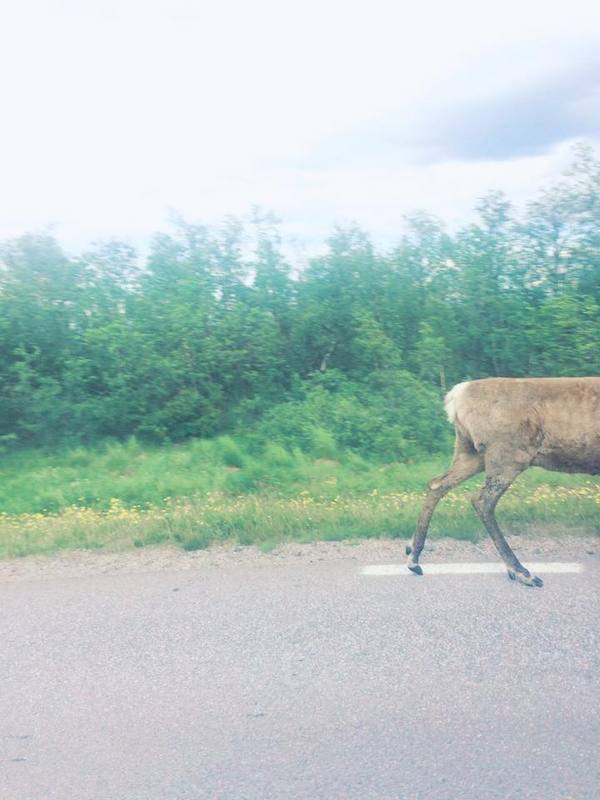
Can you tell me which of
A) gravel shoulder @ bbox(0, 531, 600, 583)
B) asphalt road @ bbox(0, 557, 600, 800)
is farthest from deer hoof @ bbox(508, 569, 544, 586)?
gravel shoulder @ bbox(0, 531, 600, 583)

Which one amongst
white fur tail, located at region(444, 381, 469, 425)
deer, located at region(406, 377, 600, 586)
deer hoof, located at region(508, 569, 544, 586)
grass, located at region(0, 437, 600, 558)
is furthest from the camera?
grass, located at region(0, 437, 600, 558)

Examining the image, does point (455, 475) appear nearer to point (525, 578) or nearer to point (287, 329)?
point (525, 578)

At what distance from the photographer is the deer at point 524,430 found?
544 cm

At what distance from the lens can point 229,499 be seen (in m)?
8.32

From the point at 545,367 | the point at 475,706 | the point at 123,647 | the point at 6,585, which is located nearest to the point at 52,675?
the point at 123,647

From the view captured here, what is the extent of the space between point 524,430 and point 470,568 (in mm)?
1077

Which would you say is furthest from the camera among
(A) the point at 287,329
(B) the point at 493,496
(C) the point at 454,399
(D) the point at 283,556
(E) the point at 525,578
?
(A) the point at 287,329

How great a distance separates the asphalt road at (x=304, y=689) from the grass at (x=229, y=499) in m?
1.09

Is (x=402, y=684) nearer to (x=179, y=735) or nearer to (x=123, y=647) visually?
(x=179, y=735)

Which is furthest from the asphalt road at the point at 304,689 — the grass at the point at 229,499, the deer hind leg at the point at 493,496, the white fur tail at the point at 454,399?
the white fur tail at the point at 454,399

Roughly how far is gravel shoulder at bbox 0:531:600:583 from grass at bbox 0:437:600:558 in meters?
0.16

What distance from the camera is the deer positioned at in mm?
5441

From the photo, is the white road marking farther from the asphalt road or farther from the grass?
the grass

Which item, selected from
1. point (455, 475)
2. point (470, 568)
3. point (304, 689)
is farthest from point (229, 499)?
point (304, 689)
